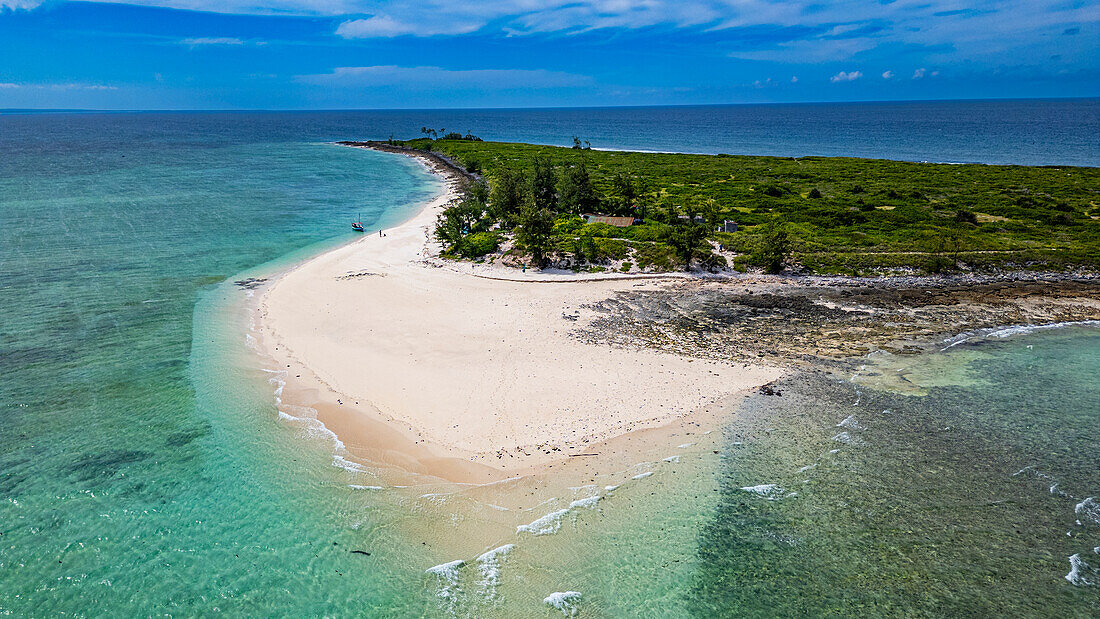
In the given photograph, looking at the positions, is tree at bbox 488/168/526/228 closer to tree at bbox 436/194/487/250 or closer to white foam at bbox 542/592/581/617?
tree at bbox 436/194/487/250

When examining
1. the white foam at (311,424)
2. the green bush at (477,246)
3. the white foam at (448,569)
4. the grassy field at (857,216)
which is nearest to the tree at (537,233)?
the grassy field at (857,216)

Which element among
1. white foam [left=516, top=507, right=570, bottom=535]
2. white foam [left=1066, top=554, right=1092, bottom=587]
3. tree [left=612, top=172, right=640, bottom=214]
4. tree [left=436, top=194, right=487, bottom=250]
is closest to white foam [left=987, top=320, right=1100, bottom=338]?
white foam [left=1066, top=554, right=1092, bottom=587]

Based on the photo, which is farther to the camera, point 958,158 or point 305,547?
point 958,158

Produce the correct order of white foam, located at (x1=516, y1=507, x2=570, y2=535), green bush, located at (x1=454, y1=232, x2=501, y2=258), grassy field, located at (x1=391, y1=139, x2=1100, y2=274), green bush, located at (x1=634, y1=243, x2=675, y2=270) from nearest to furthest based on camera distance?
white foam, located at (x1=516, y1=507, x2=570, y2=535) < green bush, located at (x1=634, y1=243, x2=675, y2=270) < grassy field, located at (x1=391, y1=139, x2=1100, y2=274) < green bush, located at (x1=454, y1=232, x2=501, y2=258)

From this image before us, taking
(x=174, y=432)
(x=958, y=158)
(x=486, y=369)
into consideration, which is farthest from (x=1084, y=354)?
(x=958, y=158)

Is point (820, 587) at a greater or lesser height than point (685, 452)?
lesser

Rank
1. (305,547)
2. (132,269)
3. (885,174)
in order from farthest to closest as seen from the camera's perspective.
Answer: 1. (885,174)
2. (132,269)
3. (305,547)

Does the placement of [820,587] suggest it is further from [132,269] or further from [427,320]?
[132,269]

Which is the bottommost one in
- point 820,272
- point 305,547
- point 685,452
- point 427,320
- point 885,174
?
point 305,547
